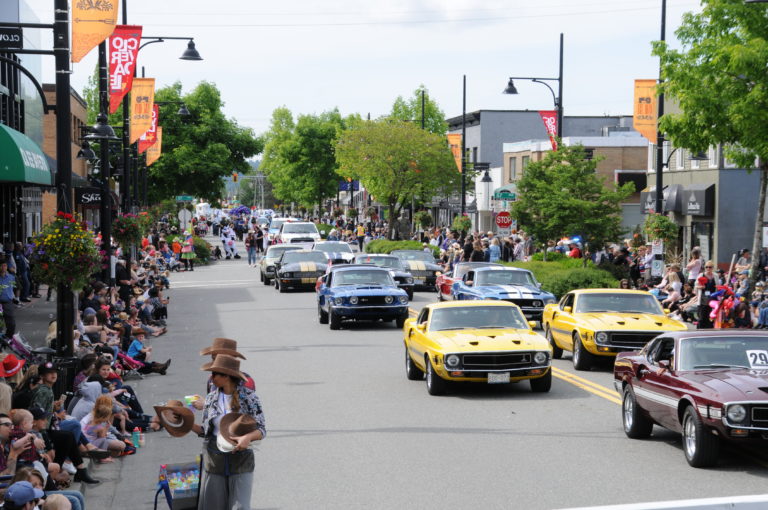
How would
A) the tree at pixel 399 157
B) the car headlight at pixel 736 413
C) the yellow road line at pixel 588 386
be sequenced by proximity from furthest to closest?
the tree at pixel 399 157
the yellow road line at pixel 588 386
the car headlight at pixel 736 413

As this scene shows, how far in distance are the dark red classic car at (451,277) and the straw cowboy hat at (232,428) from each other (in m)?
21.4

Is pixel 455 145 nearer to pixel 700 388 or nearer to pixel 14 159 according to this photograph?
pixel 14 159

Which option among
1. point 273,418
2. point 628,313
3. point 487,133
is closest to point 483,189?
point 487,133

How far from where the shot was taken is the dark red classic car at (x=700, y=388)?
10273 millimetres

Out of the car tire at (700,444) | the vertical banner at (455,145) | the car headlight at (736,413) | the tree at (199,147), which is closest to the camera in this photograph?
the car headlight at (736,413)

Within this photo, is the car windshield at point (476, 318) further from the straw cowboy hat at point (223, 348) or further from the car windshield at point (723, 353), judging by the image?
the straw cowboy hat at point (223, 348)

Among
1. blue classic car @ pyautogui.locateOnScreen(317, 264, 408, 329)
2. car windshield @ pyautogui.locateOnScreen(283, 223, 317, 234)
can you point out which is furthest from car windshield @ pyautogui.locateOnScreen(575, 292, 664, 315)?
car windshield @ pyautogui.locateOnScreen(283, 223, 317, 234)

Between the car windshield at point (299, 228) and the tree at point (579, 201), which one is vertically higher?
the tree at point (579, 201)

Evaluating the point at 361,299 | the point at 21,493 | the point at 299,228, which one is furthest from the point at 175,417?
the point at 299,228

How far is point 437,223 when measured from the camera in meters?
92.0

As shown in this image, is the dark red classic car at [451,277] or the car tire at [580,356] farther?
the dark red classic car at [451,277]

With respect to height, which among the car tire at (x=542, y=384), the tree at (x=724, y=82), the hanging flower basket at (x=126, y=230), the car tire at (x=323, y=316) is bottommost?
the car tire at (x=323, y=316)

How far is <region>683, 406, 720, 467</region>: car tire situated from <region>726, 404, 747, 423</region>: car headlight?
0.37 metres

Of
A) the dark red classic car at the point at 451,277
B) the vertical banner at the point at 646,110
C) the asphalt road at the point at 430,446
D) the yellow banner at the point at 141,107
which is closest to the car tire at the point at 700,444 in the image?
the asphalt road at the point at 430,446
